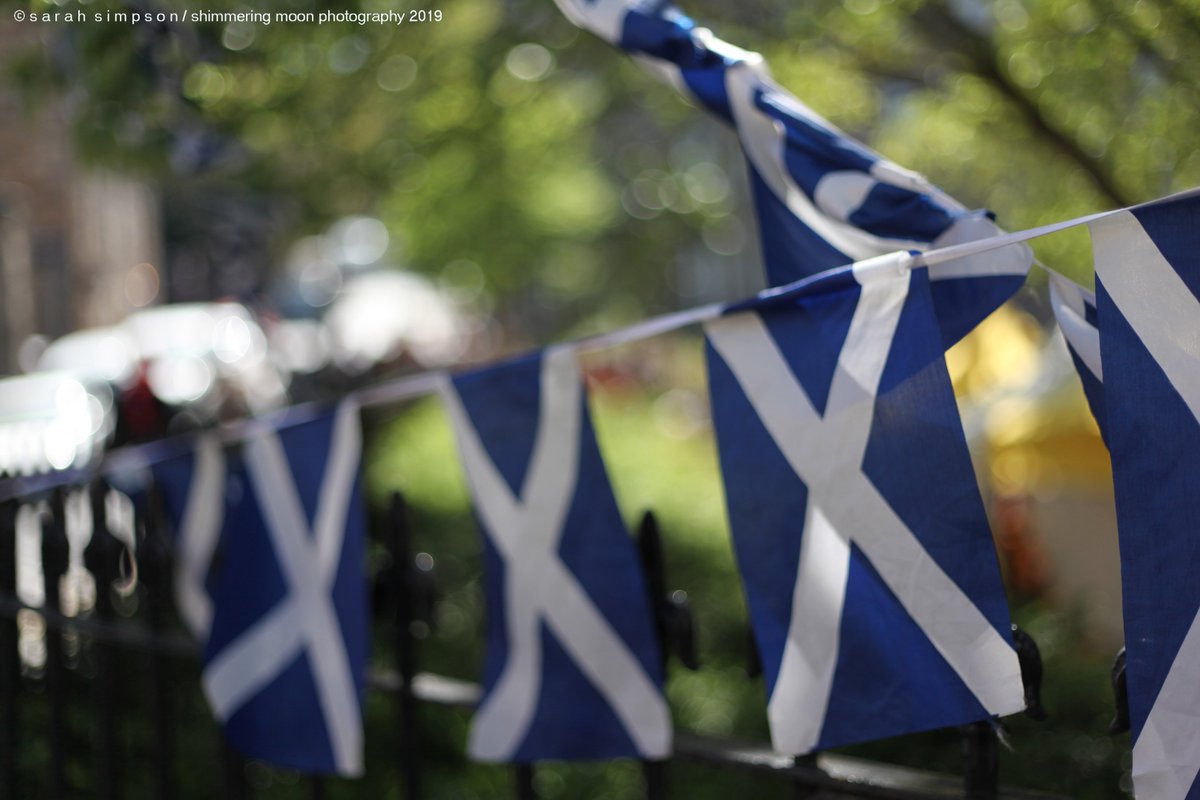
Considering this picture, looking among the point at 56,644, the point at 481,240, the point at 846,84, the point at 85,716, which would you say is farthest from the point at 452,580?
the point at 481,240

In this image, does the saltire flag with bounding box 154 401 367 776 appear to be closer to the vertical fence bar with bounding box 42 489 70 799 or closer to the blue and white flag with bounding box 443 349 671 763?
the blue and white flag with bounding box 443 349 671 763

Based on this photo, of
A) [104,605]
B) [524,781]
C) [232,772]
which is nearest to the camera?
[524,781]

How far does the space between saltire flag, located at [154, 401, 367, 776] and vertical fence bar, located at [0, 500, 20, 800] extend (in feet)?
3.13

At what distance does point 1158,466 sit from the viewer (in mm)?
1452

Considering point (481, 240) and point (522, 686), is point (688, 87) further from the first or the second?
point (481, 240)

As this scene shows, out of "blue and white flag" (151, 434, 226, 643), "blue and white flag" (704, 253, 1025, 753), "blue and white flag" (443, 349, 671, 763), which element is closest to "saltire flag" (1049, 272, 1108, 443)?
"blue and white flag" (704, 253, 1025, 753)

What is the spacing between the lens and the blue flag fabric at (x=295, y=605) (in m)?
2.53

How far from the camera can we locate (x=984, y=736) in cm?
175

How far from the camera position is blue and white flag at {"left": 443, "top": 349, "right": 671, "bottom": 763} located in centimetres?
217

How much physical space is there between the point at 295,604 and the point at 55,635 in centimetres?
91

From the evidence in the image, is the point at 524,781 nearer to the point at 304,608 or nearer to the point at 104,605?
the point at 304,608

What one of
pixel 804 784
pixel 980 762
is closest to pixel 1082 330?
pixel 980 762

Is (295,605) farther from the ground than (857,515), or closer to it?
closer to it

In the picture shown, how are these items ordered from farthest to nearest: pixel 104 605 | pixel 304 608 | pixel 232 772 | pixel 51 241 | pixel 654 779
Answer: pixel 51 241 < pixel 104 605 < pixel 232 772 < pixel 304 608 < pixel 654 779
